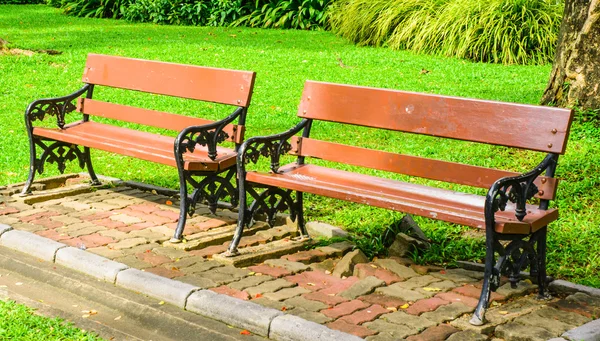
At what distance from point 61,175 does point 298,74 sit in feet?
19.2

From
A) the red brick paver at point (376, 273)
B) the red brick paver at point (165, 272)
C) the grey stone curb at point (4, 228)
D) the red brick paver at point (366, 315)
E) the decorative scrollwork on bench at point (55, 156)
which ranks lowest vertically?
→ the grey stone curb at point (4, 228)

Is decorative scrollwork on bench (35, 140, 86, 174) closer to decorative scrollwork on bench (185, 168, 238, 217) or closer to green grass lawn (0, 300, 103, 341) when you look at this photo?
decorative scrollwork on bench (185, 168, 238, 217)

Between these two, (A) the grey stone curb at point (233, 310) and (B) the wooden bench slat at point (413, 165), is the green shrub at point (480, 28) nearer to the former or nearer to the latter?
(B) the wooden bench slat at point (413, 165)

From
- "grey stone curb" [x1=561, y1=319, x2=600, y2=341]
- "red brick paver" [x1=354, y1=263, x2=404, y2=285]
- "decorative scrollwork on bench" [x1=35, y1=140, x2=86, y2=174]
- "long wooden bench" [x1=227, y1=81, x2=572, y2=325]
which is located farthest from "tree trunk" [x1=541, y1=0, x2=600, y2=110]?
"decorative scrollwork on bench" [x1=35, y1=140, x2=86, y2=174]

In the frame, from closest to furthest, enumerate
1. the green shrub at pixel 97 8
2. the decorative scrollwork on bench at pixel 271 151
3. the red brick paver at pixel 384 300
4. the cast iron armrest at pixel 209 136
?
the red brick paver at pixel 384 300 → the decorative scrollwork on bench at pixel 271 151 → the cast iron armrest at pixel 209 136 → the green shrub at pixel 97 8

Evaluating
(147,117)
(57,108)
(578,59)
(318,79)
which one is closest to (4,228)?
Answer: (147,117)

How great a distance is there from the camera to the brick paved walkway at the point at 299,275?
4.80 metres

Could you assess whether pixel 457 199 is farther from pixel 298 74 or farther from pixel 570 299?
pixel 298 74

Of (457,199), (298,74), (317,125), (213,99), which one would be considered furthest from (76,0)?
(457,199)

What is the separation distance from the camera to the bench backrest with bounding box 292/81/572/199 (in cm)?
511

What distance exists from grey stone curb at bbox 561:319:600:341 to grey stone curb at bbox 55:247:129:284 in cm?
261

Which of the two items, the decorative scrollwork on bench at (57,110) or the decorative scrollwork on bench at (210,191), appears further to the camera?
the decorative scrollwork on bench at (57,110)

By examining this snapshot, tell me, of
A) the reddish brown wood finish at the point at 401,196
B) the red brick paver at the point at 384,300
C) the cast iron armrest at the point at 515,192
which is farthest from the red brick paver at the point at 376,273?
the cast iron armrest at the point at 515,192

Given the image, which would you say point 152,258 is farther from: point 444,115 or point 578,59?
point 578,59
